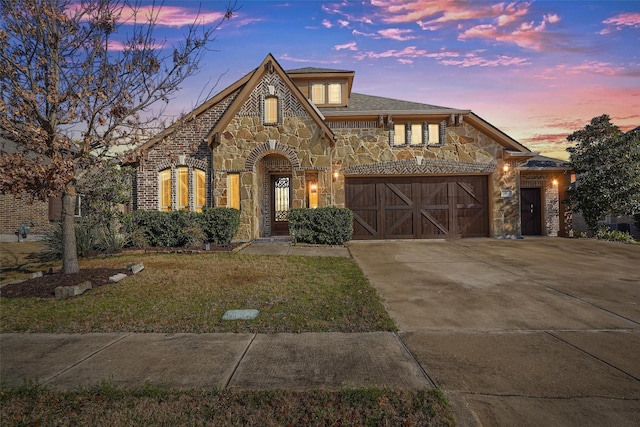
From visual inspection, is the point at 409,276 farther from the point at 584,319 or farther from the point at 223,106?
the point at 223,106

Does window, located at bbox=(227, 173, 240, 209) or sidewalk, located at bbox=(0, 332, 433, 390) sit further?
window, located at bbox=(227, 173, 240, 209)

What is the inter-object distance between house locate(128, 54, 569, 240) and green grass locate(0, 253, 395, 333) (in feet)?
19.9

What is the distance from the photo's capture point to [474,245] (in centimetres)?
1220

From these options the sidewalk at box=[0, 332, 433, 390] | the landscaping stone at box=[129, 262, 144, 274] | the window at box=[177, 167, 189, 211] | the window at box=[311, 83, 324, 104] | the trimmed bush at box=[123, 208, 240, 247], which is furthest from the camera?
the window at box=[311, 83, 324, 104]

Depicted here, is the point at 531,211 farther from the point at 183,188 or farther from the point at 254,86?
the point at 183,188

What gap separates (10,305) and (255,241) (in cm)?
789

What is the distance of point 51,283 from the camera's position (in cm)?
638

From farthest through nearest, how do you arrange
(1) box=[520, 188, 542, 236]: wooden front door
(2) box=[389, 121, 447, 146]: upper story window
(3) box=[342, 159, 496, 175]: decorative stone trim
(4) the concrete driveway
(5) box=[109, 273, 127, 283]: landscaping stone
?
(1) box=[520, 188, 542, 236]: wooden front door → (2) box=[389, 121, 447, 146]: upper story window → (3) box=[342, 159, 496, 175]: decorative stone trim → (5) box=[109, 273, 127, 283]: landscaping stone → (4) the concrete driveway

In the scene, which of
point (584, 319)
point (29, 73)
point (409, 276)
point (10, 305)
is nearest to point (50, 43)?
point (29, 73)

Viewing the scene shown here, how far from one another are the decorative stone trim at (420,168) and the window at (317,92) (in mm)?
4645

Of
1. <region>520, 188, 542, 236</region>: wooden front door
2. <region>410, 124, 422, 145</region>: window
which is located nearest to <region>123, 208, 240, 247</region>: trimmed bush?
<region>410, 124, 422, 145</region>: window

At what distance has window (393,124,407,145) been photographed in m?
14.7

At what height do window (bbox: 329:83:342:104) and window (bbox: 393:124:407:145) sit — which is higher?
window (bbox: 329:83:342:104)

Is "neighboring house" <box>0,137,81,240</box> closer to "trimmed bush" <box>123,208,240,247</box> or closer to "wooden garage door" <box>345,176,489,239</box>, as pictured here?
"trimmed bush" <box>123,208,240,247</box>
